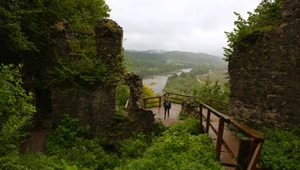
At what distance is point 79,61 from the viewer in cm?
1083

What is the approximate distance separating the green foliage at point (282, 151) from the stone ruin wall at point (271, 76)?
103 cm

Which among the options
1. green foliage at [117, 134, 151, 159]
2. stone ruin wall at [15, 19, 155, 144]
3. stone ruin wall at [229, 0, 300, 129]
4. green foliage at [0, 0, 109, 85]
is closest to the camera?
stone ruin wall at [229, 0, 300, 129]

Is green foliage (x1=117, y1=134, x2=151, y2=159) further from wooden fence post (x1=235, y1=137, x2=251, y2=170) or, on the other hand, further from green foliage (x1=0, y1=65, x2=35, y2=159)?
wooden fence post (x1=235, y1=137, x2=251, y2=170)

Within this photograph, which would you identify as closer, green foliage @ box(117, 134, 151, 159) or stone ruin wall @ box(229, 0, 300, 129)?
stone ruin wall @ box(229, 0, 300, 129)

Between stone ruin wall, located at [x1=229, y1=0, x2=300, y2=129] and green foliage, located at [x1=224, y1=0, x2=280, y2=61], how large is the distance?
22cm

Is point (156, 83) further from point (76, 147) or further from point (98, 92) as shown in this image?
point (76, 147)

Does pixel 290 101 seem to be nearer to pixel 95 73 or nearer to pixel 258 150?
pixel 258 150

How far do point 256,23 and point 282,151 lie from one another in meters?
5.89

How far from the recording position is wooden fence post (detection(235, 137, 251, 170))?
12.7 ft

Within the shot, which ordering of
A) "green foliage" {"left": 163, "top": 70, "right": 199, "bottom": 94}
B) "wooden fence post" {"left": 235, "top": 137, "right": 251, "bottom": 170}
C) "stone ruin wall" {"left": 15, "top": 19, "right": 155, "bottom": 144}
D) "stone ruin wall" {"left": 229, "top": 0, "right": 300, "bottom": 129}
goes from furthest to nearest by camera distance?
"green foliage" {"left": 163, "top": 70, "right": 199, "bottom": 94}, "stone ruin wall" {"left": 15, "top": 19, "right": 155, "bottom": 144}, "stone ruin wall" {"left": 229, "top": 0, "right": 300, "bottom": 129}, "wooden fence post" {"left": 235, "top": 137, "right": 251, "bottom": 170}

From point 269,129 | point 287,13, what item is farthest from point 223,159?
point 287,13

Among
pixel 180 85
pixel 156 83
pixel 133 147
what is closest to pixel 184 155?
pixel 133 147

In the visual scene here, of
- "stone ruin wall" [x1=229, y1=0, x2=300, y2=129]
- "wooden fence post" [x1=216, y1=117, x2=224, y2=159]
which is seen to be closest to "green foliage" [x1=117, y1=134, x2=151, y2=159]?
"stone ruin wall" [x1=229, y1=0, x2=300, y2=129]

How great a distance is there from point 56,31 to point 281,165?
33.7 feet
